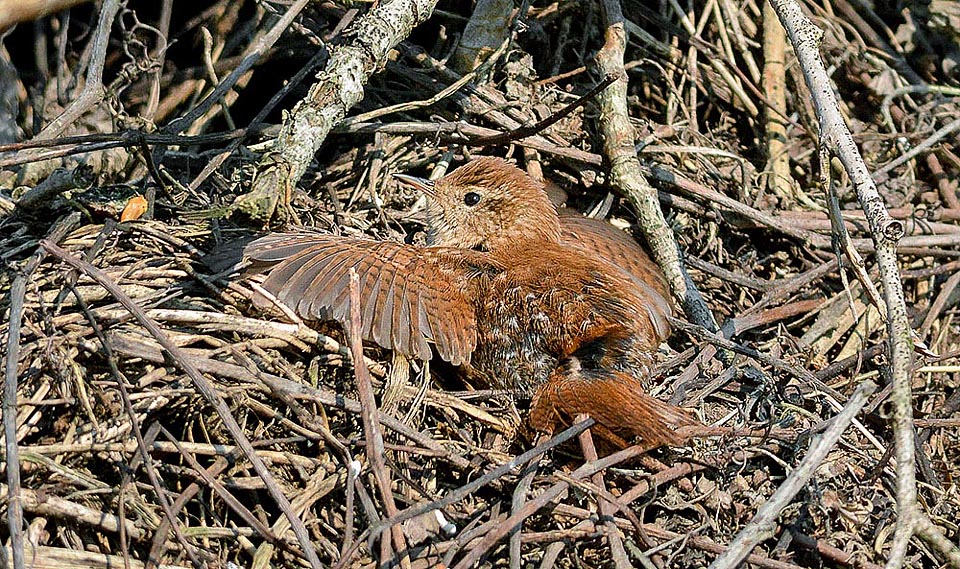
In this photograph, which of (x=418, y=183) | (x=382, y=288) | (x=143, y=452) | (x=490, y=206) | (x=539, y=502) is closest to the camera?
(x=143, y=452)

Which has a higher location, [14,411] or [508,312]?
[508,312]

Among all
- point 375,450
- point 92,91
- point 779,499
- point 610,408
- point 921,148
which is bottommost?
point 375,450

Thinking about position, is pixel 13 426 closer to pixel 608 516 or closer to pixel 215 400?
pixel 215 400

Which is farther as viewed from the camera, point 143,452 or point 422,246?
point 422,246

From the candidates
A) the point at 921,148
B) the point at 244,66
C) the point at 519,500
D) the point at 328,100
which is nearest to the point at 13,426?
the point at 519,500

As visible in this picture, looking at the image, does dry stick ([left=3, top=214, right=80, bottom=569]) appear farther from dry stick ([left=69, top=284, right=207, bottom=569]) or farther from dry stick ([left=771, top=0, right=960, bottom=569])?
dry stick ([left=771, top=0, right=960, bottom=569])

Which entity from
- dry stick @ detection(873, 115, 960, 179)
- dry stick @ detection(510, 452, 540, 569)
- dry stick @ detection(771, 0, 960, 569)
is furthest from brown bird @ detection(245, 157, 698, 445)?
dry stick @ detection(873, 115, 960, 179)
